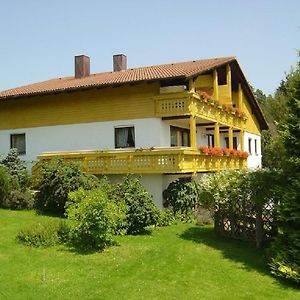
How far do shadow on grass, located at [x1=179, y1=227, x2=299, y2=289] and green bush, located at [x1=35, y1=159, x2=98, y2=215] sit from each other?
4.62 meters

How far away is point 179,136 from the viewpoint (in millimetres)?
25016

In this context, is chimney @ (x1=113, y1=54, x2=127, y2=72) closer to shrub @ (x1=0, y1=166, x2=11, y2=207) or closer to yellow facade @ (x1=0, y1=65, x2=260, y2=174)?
yellow facade @ (x1=0, y1=65, x2=260, y2=174)

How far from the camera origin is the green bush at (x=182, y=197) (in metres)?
18.5

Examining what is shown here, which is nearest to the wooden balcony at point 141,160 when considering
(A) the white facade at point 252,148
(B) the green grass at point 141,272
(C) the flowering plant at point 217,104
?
(C) the flowering plant at point 217,104

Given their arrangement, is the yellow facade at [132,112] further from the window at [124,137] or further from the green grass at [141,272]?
the green grass at [141,272]

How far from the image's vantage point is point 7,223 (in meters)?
14.9

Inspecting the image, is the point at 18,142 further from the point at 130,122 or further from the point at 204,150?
the point at 204,150

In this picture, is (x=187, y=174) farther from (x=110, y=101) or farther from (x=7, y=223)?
Answer: (x=7, y=223)

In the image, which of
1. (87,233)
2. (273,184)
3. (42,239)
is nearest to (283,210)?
(273,184)

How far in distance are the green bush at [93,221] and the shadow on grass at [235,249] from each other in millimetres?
2962

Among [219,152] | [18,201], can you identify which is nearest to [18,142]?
[18,201]

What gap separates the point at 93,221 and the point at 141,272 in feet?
7.38

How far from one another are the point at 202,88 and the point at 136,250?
52.7 ft

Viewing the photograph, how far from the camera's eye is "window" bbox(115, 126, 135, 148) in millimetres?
22344
